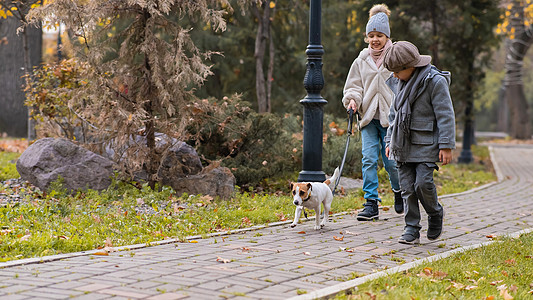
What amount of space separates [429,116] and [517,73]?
94.3 ft

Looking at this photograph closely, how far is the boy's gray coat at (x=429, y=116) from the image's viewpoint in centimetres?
590

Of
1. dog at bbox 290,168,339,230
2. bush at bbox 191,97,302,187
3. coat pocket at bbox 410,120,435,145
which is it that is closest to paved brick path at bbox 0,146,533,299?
dog at bbox 290,168,339,230

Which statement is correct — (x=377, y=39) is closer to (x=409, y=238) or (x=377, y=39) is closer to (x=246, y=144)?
(x=409, y=238)

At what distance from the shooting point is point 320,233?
6.66 metres

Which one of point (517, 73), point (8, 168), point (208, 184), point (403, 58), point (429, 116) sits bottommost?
point (208, 184)

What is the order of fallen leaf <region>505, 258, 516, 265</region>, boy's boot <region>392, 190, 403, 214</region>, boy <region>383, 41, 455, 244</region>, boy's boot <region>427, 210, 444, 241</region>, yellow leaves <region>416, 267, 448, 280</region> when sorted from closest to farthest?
yellow leaves <region>416, 267, 448, 280</region> → fallen leaf <region>505, 258, 516, 265</region> → boy <region>383, 41, 455, 244</region> → boy's boot <region>427, 210, 444, 241</region> → boy's boot <region>392, 190, 403, 214</region>

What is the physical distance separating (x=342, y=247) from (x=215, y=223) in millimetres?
1641

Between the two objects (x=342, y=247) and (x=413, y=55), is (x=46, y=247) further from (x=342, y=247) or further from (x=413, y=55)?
(x=413, y=55)

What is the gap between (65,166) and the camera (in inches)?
344

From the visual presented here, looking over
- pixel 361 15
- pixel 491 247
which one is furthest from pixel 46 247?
pixel 361 15

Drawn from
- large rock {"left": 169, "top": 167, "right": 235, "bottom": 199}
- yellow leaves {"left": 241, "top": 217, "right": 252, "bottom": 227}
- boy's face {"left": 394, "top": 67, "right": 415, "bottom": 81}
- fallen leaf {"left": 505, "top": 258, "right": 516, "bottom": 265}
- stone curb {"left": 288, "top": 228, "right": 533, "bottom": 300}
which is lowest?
fallen leaf {"left": 505, "top": 258, "right": 516, "bottom": 265}

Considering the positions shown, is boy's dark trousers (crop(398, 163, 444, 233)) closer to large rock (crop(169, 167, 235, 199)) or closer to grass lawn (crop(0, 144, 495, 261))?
grass lawn (crop(0, 144, 495, 261))

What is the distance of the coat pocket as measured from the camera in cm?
598

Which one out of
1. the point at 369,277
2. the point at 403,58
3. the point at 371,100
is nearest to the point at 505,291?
the point at 369,277
